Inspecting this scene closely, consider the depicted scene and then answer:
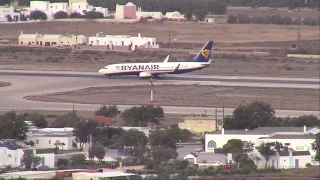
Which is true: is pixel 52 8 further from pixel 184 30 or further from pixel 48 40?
pixel 48 40

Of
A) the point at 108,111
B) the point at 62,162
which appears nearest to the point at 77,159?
the point at 62,162

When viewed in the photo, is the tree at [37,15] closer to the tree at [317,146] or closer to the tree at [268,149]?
the tree at [317,146]

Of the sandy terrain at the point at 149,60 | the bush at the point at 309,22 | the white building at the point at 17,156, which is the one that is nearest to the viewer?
the white building at the point at 17,156

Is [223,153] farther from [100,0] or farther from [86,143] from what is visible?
[100,0]

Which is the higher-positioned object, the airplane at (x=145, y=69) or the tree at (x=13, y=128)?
the airplane at (x=145, y=69)

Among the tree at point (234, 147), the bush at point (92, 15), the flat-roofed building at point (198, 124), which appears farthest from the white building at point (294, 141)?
the bush at point (92, 15)
